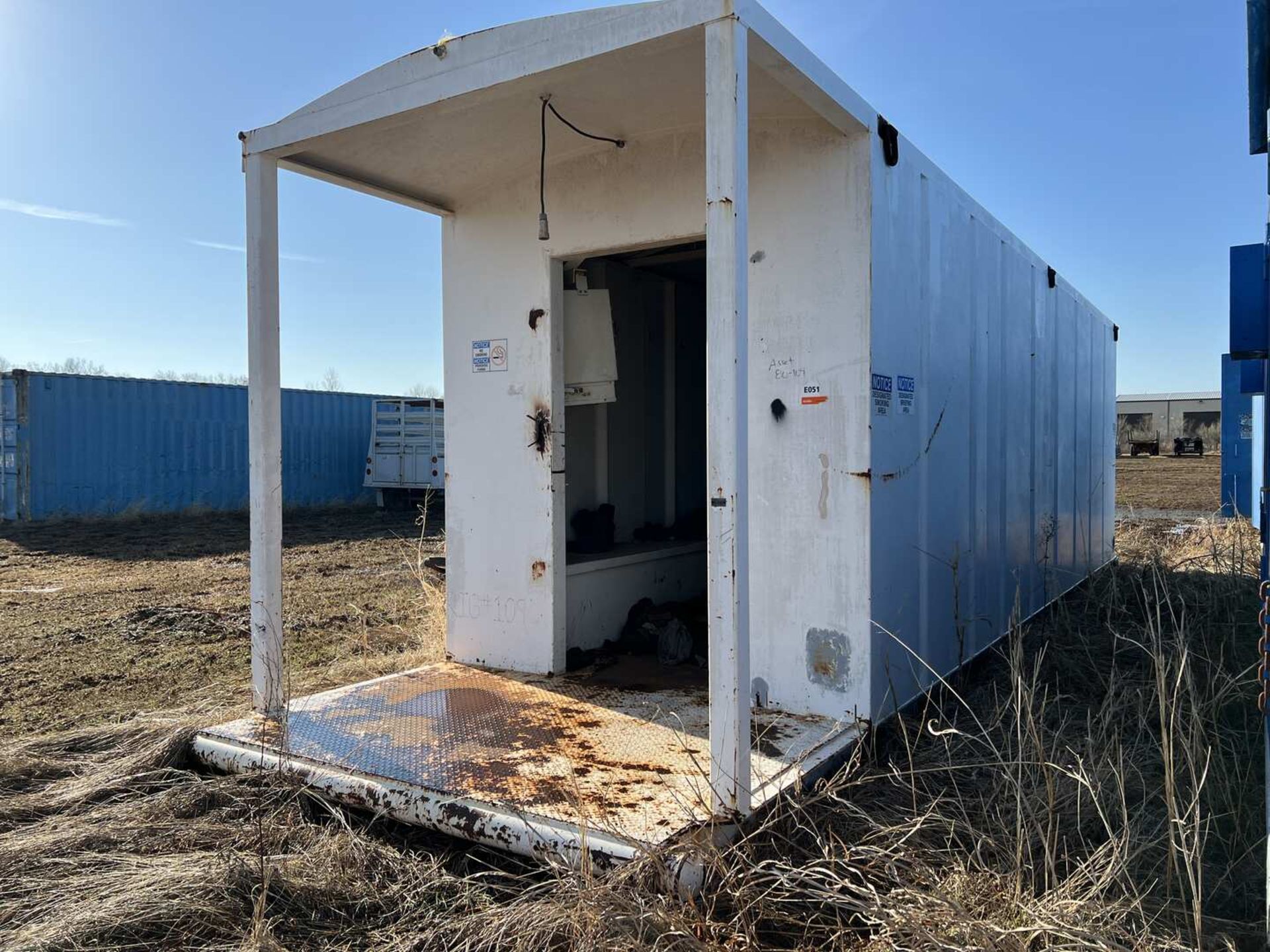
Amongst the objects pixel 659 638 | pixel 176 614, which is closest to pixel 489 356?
pixel 659 638

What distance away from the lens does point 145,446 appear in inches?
580

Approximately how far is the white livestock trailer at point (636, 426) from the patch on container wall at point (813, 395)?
24mm

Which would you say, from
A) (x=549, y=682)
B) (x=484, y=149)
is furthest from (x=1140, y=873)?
(x=484, y=149)

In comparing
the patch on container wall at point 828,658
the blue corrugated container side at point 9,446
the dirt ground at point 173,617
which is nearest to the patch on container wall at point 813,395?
the patch on container wall at point 828,658

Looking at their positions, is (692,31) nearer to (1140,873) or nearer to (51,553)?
(1140,873)

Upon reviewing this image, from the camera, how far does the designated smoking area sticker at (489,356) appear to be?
4.55m

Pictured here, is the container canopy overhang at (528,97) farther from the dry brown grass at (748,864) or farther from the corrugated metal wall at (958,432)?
the dry brown grass at (748,864)

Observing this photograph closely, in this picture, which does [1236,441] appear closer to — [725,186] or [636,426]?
[636,426]

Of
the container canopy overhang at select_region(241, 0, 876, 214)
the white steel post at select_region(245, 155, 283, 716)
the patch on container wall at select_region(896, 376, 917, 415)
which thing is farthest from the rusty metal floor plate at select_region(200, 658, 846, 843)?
the container canopy overhang at select_region(241, 0, 876, 214)

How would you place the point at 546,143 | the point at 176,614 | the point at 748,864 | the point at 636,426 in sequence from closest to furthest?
the point at 748,864 < the point at 546,143 < the point at 636,426 < the point at 176,614

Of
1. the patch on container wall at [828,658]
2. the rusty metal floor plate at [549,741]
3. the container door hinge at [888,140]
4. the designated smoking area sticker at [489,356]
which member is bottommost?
the rusty metal floor plate at [549,741]

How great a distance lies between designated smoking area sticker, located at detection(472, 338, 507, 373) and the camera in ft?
14.9

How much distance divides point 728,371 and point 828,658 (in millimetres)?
1627

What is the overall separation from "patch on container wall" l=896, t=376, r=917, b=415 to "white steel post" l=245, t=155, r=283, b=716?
2628 mm
